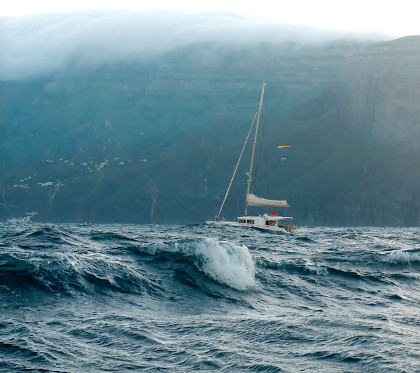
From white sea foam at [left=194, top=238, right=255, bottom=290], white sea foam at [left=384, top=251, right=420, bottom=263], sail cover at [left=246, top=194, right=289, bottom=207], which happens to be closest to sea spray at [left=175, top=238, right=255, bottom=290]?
white sea foam at [left=194, top=238, right=255, bottom=290]

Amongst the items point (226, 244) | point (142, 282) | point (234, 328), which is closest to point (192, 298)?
point (142, 282)

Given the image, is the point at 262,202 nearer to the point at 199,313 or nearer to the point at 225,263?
the point at 225,263

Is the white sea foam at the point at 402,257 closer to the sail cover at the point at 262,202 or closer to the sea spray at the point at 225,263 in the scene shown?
the sea spray at the point at 225,263

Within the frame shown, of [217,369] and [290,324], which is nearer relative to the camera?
[217,369]

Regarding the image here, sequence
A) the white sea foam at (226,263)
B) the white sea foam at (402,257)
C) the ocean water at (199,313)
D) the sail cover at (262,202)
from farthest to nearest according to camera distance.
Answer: the sail cover at (262,202)
the white sea foam at (402,257)
the white sea foam at (226,263)
the ocean water at (199,313)

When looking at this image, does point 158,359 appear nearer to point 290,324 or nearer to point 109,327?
point 109,327

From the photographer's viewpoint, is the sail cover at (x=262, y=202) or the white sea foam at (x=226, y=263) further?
the sail cover at (x=262, y=202)

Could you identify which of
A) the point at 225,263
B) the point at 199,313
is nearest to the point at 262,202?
the point at 225,263

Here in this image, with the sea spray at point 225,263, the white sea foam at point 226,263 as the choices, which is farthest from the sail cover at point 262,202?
the white sea foam at point 226,263
